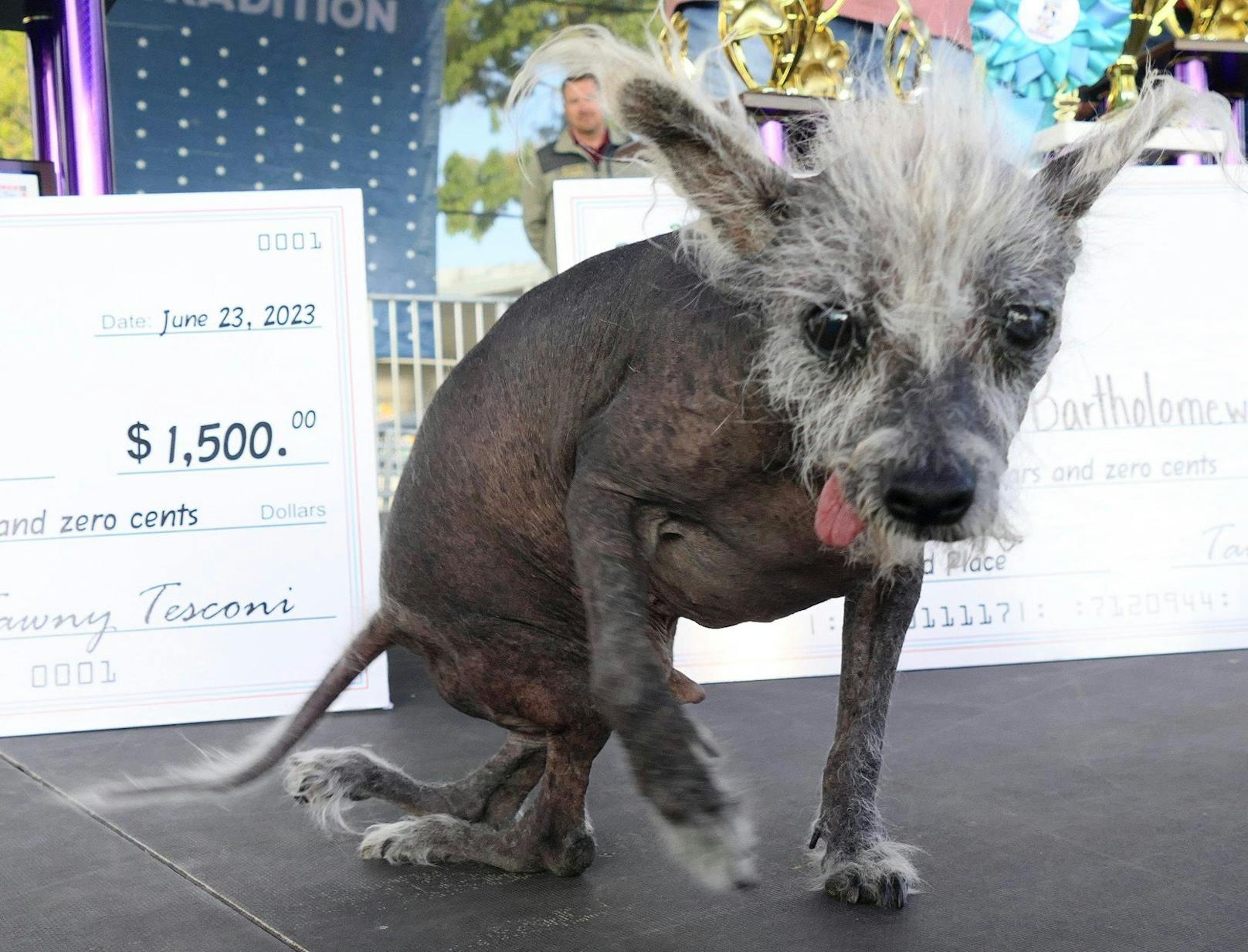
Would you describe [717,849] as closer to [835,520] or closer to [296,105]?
[835,520]

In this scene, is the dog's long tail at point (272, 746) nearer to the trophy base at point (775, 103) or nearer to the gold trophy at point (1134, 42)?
the trophy base at point (775, 103)

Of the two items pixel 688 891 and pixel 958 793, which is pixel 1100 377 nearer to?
pixel 958 793

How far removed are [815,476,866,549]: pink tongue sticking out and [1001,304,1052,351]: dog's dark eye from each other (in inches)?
7.8

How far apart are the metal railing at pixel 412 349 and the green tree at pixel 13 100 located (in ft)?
9.90

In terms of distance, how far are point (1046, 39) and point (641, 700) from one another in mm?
2529

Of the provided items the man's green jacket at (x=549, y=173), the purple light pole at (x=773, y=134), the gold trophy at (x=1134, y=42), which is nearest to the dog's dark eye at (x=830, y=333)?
the purple light pole at (x=773, y=134)

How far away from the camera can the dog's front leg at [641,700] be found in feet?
3.39

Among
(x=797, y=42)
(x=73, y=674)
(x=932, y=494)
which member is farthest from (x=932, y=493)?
(x=797, y=42)

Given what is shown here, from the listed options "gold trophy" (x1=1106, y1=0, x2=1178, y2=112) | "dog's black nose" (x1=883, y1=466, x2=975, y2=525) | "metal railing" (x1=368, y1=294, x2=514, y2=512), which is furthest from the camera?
"metal railing" (x1=368, y1=294, x2=514, y2=512)

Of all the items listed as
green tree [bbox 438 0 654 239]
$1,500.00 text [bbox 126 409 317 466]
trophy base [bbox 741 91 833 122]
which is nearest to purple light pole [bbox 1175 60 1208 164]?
trophy base [bbox 741 91 833 122]

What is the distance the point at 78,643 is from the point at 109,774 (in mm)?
453

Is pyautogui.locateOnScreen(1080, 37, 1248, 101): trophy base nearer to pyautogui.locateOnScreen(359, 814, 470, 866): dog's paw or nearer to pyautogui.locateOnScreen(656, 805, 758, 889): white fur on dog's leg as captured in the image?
pyautogui.locateOnScreen(359, 814, 470, 866): dog's paw

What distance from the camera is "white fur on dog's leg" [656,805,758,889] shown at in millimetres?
1026

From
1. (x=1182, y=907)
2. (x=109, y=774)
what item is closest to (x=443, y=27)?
Result: (x=109, y=774)
